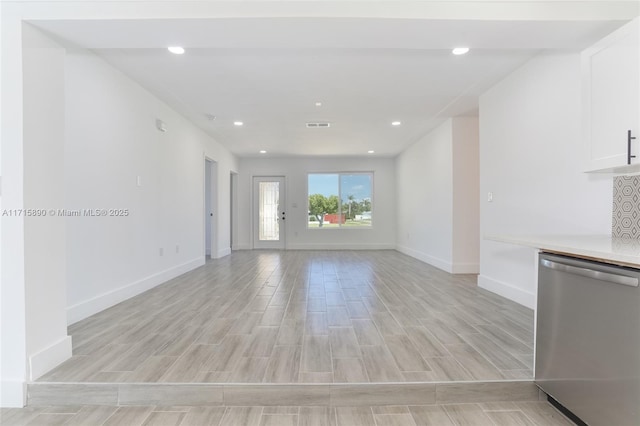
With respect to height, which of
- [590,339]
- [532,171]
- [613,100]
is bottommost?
[590,339]

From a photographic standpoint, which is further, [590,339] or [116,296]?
[116,296]

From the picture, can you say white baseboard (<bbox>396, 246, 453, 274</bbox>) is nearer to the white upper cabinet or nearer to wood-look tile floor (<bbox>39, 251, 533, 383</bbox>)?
wood-look tile floor (<bbox>39, 251, 533, 383</bbox>)

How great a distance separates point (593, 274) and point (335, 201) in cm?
745

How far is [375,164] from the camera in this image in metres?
8.73

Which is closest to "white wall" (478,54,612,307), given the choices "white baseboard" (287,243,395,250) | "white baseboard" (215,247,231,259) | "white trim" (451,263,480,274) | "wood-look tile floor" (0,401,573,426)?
"white trim" (451,263,480,274)

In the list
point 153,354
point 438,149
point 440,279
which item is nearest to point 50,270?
point 153,354

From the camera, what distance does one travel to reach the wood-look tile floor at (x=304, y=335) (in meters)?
1.97

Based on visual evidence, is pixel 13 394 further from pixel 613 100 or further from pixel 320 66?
pixel 613 100

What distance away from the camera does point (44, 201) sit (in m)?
2.02

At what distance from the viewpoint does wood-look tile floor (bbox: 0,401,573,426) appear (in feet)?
5.54

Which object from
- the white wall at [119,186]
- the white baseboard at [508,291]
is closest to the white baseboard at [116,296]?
the white wall at [119,186]

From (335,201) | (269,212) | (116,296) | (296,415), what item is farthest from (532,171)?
(269,212)

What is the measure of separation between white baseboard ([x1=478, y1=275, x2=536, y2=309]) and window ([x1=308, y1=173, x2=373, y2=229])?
492 centimetres

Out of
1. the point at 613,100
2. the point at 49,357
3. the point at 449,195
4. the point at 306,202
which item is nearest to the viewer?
the point at 613,100
